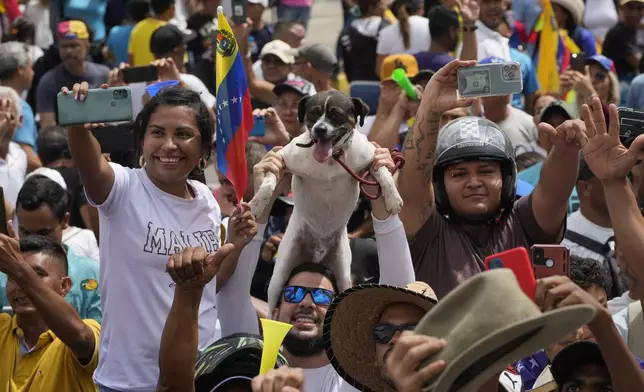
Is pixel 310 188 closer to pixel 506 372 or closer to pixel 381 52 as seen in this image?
pixel 506 372

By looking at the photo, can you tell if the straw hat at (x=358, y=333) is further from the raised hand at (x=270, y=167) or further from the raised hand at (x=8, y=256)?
the raised hand at (x=8, y=256)

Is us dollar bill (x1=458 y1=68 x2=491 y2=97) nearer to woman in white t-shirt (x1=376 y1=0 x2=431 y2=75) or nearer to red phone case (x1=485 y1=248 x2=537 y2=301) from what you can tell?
red phone case (x1=485 y1=248 x2=537 y2=301)

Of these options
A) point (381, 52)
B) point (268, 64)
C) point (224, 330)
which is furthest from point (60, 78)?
point (224, 330)

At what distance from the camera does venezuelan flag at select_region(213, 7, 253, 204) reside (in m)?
5.59

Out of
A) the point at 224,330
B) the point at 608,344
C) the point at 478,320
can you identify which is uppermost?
the point at 478,320

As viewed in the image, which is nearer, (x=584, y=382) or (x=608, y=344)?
(x=608, y=344)

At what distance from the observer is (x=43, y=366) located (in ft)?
17.7

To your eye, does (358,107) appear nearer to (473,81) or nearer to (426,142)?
(426,142)

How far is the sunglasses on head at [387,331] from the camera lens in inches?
170

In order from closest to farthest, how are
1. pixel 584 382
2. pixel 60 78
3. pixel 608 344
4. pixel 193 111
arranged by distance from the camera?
pixel 608 344
pixel 584 382
pixel 193 111
pixel 60 78

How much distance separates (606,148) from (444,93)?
46.2 inches

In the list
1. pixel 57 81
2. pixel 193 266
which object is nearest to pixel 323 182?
pixel 193 266

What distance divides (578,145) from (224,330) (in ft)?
5.52

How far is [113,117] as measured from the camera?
492 centimetres
